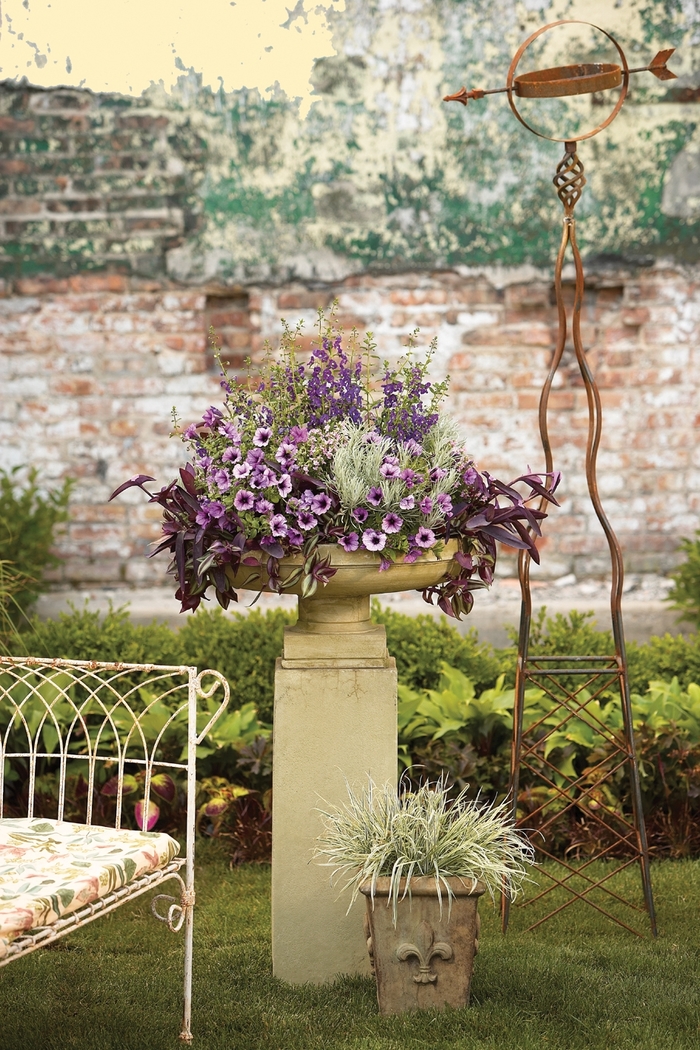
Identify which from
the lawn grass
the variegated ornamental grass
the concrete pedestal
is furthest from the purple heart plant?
the lawn grass

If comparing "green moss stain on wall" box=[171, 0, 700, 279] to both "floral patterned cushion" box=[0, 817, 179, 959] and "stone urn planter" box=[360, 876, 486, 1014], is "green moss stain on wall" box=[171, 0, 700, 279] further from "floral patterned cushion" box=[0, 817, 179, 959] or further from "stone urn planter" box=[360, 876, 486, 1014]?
"stone urn planter" box=[360, 876, 486, 1014]

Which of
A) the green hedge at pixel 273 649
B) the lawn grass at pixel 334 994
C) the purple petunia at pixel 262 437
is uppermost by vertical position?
the purple petunia at pixel 262 437

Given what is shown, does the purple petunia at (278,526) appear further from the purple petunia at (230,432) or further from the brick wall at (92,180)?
the brick wall at (92,180)

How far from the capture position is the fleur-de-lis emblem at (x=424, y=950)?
2711mm

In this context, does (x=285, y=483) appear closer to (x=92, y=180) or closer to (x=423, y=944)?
(x=423, y=944)

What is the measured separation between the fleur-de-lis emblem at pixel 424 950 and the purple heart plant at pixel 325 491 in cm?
81

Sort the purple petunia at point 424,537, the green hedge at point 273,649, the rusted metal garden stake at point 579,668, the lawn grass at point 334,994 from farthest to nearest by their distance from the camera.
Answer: the green hedge at point 273,649 < the rusted metal garden stake at point 579,668 < the purple petunia at point 424,537 < the lawn grass at point 334,994

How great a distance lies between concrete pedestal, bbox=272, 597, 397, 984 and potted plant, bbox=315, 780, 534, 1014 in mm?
146

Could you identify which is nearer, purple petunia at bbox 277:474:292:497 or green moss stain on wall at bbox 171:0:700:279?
purple petunia at bbox 277:474:292:497

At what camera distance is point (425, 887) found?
268 centimetres

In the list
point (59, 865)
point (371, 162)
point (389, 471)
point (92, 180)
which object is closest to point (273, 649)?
point (389, 471)

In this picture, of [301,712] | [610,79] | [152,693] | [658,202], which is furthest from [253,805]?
[658,202]

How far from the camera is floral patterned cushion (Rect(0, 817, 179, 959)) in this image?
2.30 m

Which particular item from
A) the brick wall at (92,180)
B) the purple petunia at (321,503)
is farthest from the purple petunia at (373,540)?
the brick wall at (92,180)
